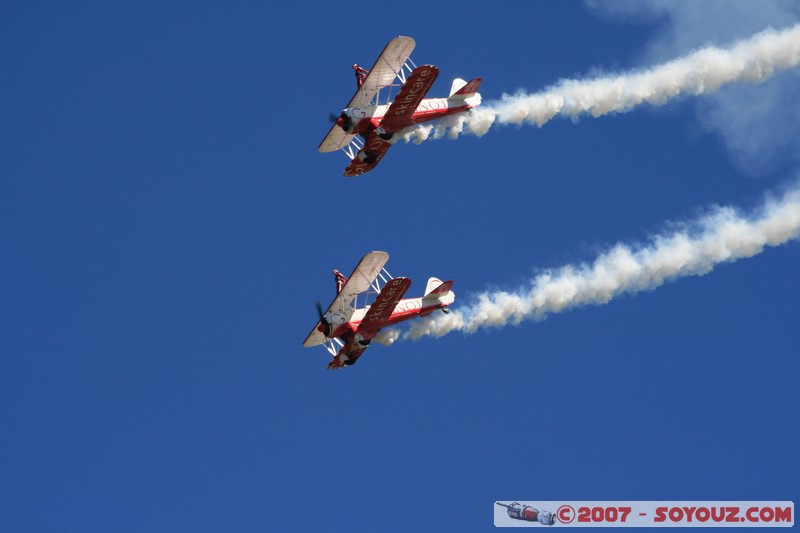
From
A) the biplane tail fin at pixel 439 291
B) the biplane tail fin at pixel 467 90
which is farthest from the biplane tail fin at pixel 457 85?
the biplane tail fin at pixel 439 291

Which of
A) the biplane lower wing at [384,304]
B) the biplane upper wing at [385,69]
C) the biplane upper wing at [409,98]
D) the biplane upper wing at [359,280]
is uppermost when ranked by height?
the biplane upper wing at [385,69]

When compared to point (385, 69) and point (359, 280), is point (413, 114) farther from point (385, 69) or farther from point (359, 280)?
point (359, 280)

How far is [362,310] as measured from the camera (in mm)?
53469

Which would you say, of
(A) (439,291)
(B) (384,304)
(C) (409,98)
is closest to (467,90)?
(C) (409,98)

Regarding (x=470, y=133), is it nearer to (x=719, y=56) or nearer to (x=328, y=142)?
(x=328, y=142)

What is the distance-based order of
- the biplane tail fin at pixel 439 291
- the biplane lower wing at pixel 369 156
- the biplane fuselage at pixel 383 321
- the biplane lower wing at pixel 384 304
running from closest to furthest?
the biplane lower wing at pixel 384 304 → the biplane fuselage at pixel 383 321 → the biplane tail fin at pixel 439 291 → the biplane lower wing at pixel 369 156

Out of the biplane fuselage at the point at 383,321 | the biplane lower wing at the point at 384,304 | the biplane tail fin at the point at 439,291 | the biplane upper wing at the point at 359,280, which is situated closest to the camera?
the biplane lower wing at the point at 384,304

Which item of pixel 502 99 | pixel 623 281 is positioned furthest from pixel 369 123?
pixel 623 281

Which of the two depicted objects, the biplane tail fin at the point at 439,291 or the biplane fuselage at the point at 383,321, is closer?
the biplane fuselage at the point at 383,321

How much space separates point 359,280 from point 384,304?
4.72 ft

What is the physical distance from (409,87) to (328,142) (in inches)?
208

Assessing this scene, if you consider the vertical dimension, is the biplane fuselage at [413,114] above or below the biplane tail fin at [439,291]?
above

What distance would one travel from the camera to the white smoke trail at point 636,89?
5431cm

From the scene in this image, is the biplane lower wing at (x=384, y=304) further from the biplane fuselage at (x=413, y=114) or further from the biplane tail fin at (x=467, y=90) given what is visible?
the biplane tail fin at (x=467, y=90)
